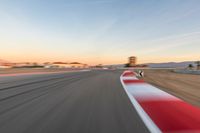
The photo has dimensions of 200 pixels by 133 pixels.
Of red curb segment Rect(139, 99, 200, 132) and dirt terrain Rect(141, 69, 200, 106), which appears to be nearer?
red curb segment Rect(139, 99, 200, 132)

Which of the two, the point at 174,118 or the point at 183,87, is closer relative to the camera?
the point at 174,118

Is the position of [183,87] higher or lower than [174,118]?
lower

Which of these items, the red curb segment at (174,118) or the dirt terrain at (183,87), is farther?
the dirt terrain at (183,87)

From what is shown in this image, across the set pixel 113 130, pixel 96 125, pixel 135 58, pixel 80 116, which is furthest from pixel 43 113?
pixel 135 58

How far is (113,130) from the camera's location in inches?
160

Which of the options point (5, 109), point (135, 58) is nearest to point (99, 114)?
point (5, 109)

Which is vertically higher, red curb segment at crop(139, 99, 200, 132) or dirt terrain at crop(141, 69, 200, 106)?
red curb segment at crop(139, 99, 200, 132)

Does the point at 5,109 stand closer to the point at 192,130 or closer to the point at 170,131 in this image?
the point at 170,131

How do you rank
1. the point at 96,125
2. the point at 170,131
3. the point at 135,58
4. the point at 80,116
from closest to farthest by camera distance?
the point at 170,131 < the point at 96,125 < the point at 80,116 < the point at 135,58

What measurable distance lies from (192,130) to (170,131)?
44cm

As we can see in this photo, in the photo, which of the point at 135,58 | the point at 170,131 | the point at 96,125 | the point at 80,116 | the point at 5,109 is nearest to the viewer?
the point at 170,131

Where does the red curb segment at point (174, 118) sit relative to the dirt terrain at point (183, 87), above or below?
above

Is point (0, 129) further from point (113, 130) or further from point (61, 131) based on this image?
point (113, 130)

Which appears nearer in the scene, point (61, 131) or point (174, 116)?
point (61, 131)
